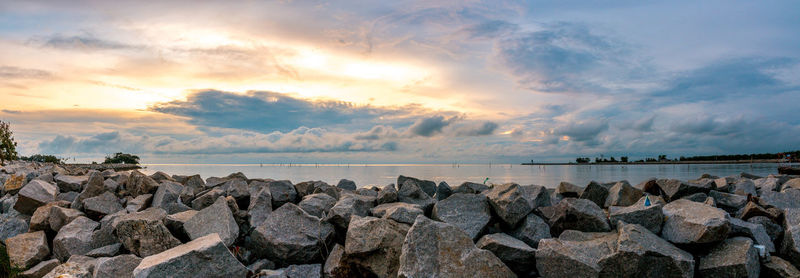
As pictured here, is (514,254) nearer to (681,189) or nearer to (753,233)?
(753,233)

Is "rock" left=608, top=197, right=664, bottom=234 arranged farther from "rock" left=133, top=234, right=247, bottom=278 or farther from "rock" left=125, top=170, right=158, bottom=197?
"rock" left=125, top=170, right=158, bottom=197

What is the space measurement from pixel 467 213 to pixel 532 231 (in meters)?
0.99

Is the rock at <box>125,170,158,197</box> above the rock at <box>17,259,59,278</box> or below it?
above

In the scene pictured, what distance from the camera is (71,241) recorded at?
771 centimetres

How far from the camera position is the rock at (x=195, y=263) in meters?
5.14

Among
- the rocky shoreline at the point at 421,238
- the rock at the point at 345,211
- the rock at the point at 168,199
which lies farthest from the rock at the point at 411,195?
the rock at the point at 168,199

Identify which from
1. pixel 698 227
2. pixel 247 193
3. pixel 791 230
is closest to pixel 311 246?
pixel 247 193

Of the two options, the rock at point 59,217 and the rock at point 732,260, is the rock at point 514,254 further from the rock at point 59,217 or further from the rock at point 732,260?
the rock at point 59,217

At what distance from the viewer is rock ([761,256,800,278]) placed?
5.94 metres

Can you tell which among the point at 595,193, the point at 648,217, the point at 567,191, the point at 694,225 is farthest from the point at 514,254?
the point at 567,191

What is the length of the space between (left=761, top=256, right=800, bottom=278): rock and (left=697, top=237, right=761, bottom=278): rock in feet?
0.46

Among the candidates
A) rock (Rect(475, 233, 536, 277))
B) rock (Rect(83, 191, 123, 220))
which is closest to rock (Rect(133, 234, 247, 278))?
rock (Rect(475, 233, 536, 277))

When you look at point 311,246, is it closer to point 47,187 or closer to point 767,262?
point 767,262

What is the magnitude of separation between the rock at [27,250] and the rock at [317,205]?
4.57 m
